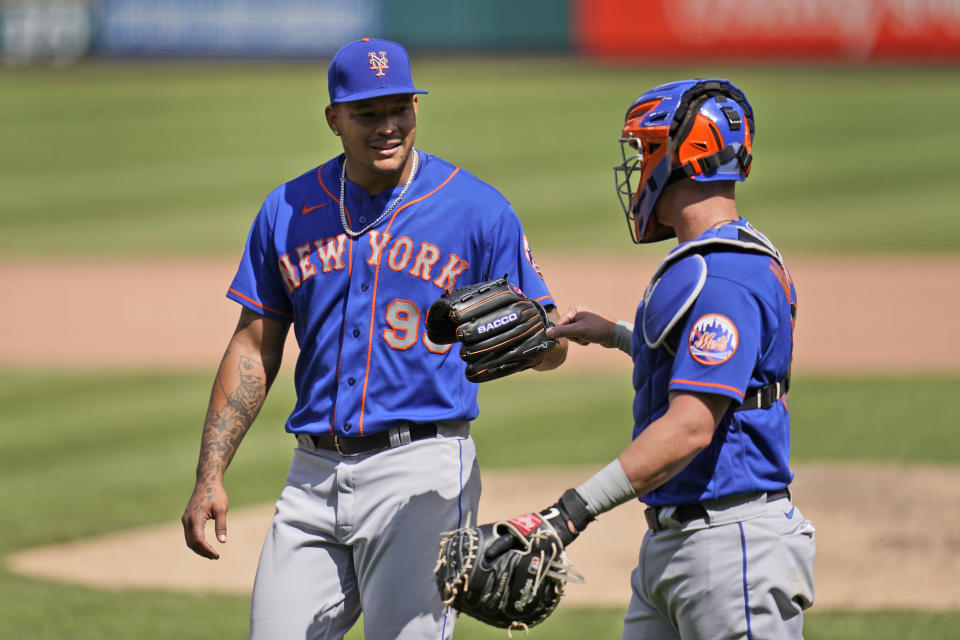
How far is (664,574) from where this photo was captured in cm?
335

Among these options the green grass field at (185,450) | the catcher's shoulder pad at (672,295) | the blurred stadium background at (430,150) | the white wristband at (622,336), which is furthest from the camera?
the blurred stadium background at (430,150)

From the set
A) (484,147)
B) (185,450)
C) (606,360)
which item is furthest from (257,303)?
→ (484,147)

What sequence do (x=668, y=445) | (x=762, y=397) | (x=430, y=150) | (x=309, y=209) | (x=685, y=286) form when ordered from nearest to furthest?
(x=668, y=445), (x=685, y=286), (x=762, y=397), (x=309, y=209), (x=430, y=150)

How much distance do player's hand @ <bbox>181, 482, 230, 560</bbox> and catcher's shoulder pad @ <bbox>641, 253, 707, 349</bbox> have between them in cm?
150

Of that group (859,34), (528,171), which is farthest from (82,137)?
(859,34)

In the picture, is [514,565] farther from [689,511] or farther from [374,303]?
[374,303]

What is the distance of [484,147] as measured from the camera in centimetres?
2606

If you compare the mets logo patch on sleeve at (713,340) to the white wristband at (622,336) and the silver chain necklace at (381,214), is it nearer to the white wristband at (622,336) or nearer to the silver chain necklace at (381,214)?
the white wristband at (622,336)

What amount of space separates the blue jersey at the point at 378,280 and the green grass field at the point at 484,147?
1464 centimetres

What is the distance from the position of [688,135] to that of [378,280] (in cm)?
113

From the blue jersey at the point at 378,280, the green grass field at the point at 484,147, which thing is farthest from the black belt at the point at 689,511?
the green grass field at the point at 484,147

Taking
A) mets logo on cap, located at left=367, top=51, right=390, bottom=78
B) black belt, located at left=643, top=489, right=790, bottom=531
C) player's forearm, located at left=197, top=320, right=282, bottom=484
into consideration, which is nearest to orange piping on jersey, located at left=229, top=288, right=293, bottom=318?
player's forearm, located at left=197, top=320, right=282, bottom=484

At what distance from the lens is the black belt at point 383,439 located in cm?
383

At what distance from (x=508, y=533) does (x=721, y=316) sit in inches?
28.9
